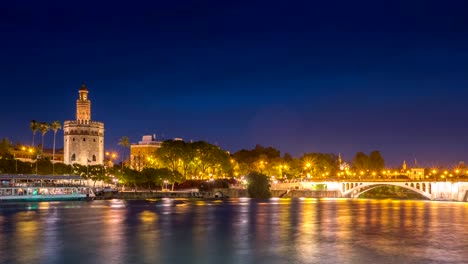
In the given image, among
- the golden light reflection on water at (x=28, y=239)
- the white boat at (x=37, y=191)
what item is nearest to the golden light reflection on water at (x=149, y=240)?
the golden light reflection on water at (x=28, y=239)

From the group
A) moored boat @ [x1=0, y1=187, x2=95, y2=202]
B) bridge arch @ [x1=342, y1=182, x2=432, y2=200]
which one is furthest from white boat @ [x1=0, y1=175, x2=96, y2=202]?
bridge arch @ [x1=342, y1=182, x2=432, y2=200]

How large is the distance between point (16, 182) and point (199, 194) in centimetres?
4981

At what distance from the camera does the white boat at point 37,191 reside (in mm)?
129000

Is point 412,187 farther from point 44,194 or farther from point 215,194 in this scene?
point 44,194

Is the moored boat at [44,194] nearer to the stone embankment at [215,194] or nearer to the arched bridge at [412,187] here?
the stone embankment at [215,194]

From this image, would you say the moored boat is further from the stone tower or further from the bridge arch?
the bridge arch

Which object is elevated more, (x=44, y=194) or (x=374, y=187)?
(x=374, y=187)

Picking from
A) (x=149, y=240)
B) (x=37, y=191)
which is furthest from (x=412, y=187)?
(x=149, y=240)

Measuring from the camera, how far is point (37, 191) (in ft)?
445

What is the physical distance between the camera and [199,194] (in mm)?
156750

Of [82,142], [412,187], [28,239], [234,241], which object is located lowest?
[234,241]

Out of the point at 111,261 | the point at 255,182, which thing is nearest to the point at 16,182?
the point at 255,182

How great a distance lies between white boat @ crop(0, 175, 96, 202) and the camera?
423 ft

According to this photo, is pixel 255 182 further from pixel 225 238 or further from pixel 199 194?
pixel 225 238
